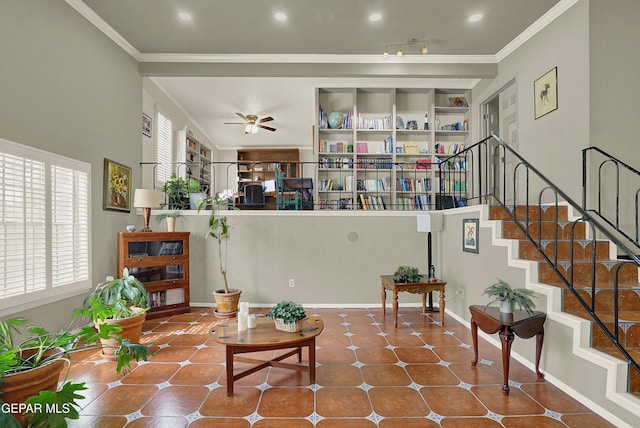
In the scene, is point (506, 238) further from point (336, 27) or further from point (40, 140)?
point (40, 140)

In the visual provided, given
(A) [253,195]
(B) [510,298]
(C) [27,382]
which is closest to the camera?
(C) [27,382]

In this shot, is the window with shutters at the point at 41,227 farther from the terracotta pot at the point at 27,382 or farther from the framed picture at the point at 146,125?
the framed picture at the point at 146,125

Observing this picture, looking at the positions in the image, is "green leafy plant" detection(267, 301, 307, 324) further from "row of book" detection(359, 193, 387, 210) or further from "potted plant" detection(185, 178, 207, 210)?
"row of book" detection(359, 193, 387, 210)

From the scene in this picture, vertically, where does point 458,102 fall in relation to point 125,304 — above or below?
above

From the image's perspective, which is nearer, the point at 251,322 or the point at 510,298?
the point at 510,298

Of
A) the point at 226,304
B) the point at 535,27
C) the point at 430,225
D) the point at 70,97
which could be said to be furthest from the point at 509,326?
the point at 70,97

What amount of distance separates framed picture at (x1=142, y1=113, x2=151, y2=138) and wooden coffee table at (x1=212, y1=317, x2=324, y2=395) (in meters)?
4.27

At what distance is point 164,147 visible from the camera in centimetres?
690

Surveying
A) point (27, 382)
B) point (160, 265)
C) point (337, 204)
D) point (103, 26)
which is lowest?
point (27, 382)

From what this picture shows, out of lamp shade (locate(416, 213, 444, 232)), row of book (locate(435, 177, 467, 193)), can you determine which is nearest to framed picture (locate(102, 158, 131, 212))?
lamp shade (locate(416, 213, 444, 232))

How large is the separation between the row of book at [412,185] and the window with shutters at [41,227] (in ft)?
16.1

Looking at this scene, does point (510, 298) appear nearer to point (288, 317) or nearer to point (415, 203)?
point (288, 317)

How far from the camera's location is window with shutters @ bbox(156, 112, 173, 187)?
21.5 feet

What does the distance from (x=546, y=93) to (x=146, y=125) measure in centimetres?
616
